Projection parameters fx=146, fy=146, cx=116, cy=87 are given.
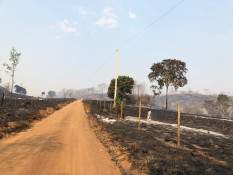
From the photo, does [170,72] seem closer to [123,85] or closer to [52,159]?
[123,85]

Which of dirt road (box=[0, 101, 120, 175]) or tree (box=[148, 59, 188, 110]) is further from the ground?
tree (box=[148, 59, 188, 110])

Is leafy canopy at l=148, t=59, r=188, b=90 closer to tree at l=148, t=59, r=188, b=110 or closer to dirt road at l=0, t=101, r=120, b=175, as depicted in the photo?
tree at l=148, t=59, r=188, b=110

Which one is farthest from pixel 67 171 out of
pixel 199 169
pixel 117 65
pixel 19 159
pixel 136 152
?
pixel 117 65

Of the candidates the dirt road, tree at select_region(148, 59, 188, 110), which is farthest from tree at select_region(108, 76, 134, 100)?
the dirt road

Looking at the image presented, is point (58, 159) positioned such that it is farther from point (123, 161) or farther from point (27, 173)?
point (123, 161)

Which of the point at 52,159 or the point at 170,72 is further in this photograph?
the point at 170,72

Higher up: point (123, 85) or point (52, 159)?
point (123, 85)

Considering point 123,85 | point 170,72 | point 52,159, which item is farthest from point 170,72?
point 52,159

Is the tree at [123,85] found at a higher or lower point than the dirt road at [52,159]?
higher

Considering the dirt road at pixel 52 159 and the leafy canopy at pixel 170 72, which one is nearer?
the dirt road at pixel 52 159

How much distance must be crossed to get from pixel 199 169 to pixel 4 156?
7.20m

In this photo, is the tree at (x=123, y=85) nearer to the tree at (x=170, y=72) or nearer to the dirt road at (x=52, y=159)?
the tree at (x=170, y=72)

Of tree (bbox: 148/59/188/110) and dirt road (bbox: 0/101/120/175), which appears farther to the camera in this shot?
tree (bbox: 148/59/188/110)

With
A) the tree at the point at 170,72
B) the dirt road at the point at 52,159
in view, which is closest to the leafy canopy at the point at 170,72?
the tree at the point at 170,72
